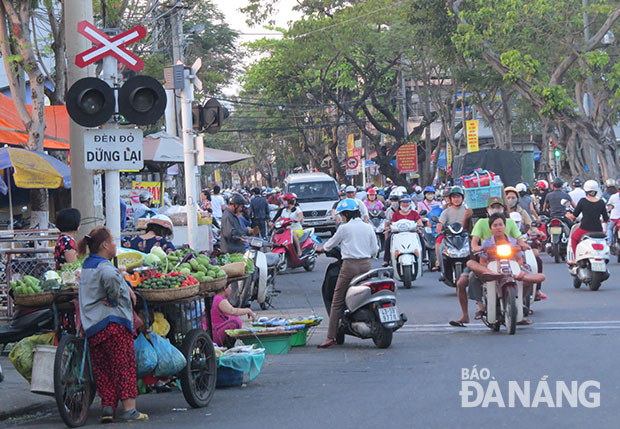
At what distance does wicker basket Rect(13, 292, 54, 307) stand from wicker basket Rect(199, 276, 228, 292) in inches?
56.2

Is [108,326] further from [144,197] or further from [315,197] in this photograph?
[315,197]

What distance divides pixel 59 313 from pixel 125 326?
781 millimetres

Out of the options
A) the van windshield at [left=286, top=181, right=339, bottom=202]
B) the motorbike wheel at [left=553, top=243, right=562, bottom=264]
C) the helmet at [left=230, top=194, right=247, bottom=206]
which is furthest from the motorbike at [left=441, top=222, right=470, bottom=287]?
the van windshield at [left=286, top=181, right=339, bottom=202]

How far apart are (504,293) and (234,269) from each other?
11.8ft

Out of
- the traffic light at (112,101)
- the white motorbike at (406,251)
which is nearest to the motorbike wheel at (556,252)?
the white motorbike at (406,251)

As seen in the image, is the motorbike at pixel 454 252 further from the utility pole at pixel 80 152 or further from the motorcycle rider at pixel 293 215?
the utility pole at pixel 80 152

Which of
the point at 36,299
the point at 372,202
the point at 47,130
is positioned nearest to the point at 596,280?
the point at 372,202

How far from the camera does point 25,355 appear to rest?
299 inches

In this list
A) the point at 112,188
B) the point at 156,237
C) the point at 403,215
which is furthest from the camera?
the point at 403,215

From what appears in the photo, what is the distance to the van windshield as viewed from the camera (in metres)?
35.4

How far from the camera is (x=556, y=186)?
21.9 meters

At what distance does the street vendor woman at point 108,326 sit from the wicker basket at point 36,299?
1.48ft

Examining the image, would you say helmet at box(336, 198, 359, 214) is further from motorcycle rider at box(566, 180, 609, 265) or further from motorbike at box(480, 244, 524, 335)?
motorcycle rider at box(566, 180, 609, 265)

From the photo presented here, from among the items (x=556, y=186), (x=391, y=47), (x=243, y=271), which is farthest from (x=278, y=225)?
(x=391, y=47)
